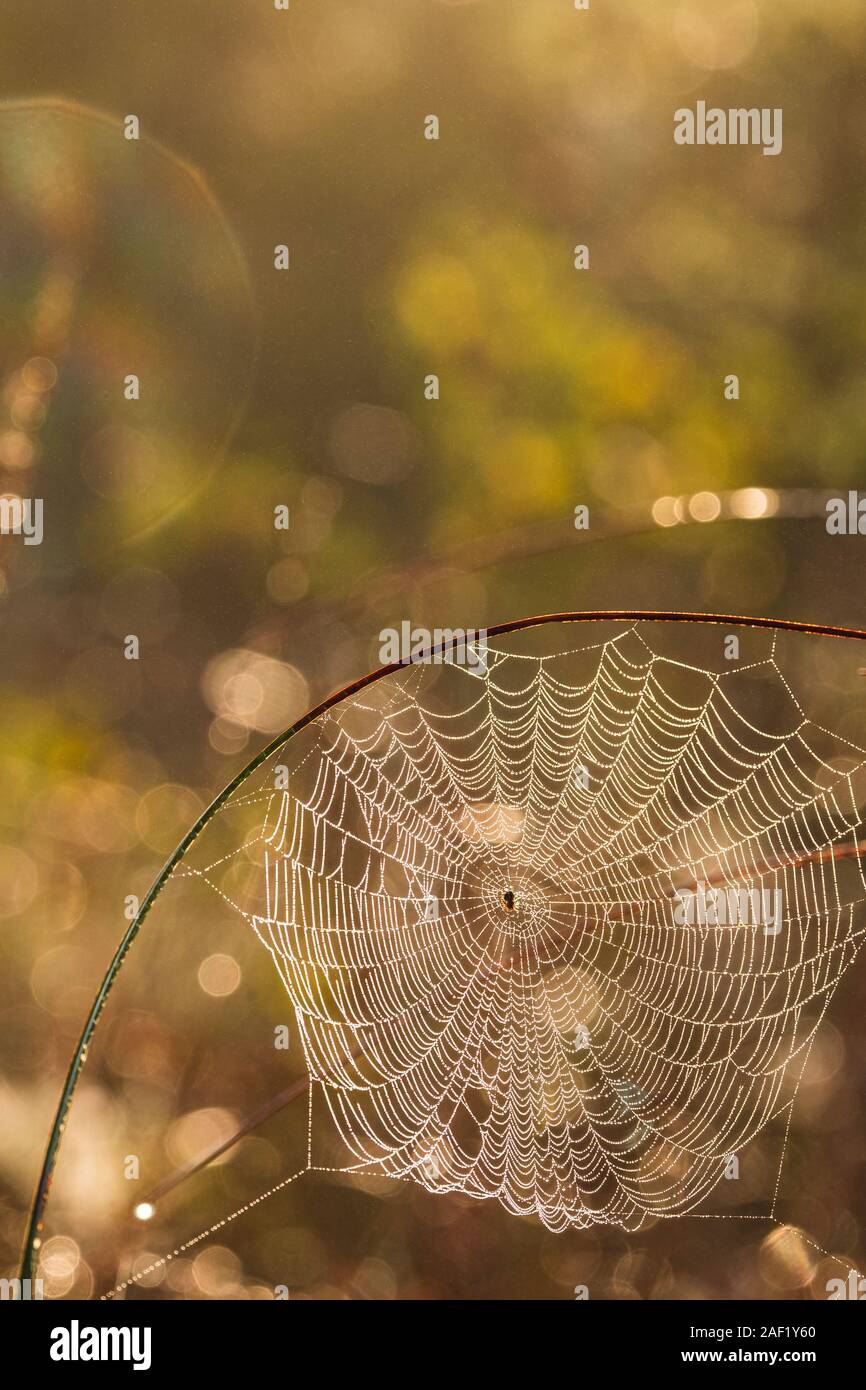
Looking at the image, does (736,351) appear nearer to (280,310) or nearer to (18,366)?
(280,310)

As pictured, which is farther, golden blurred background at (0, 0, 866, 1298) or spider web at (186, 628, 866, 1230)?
golden blurred background at (0, 0, 866, 1298)

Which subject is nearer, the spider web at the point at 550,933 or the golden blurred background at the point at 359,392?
the spider web at the point at 550,933

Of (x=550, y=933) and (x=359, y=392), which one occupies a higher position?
(x=359, y=392)

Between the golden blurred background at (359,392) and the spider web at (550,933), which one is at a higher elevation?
the golden blurred background at (359,392)

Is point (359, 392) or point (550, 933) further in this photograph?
point (359, 392)

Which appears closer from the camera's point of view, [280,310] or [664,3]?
[280,310]

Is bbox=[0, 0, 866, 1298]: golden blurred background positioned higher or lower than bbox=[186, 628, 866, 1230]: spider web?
higher

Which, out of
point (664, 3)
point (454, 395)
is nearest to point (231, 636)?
point (454, 395)

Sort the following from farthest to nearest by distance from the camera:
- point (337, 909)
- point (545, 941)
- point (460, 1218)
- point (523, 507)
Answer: point (523, 507), point (460, 1218), point (337, 909), point (545, 941)
